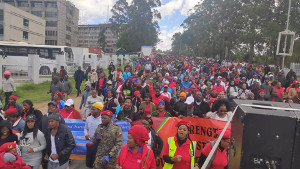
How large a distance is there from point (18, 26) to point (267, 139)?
5931 centimetres

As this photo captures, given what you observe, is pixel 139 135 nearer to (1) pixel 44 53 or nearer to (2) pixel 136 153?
(2) pixel 136 153

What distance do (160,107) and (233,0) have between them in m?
38.6

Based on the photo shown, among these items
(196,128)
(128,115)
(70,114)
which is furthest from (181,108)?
(70,114)

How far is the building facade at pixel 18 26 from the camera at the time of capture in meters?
46.6

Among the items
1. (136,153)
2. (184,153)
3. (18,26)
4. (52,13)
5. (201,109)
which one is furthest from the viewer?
(52,13)

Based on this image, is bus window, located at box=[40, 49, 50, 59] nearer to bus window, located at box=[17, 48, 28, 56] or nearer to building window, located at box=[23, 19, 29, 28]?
bus window, located at box=[17, 48, 28, 56]

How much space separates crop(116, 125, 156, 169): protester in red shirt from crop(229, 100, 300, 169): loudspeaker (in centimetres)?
149

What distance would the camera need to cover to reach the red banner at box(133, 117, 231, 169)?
17.6 ft

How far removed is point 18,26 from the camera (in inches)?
2032

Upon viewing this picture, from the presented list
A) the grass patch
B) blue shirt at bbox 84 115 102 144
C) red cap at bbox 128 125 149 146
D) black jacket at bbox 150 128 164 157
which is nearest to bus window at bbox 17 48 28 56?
the grass patch

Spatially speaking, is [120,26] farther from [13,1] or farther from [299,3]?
[299,3]

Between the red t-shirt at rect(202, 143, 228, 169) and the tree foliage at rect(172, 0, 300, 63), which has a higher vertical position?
the tree foliage at rect(172, 0, 300, 63)

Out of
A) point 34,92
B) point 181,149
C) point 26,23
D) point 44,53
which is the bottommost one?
point 34,92

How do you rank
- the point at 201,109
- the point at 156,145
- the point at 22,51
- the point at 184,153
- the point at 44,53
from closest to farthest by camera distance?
the point at 184,153
the point at 156,145
the point at 201,109
the point at 22,51
the point at 44,53
